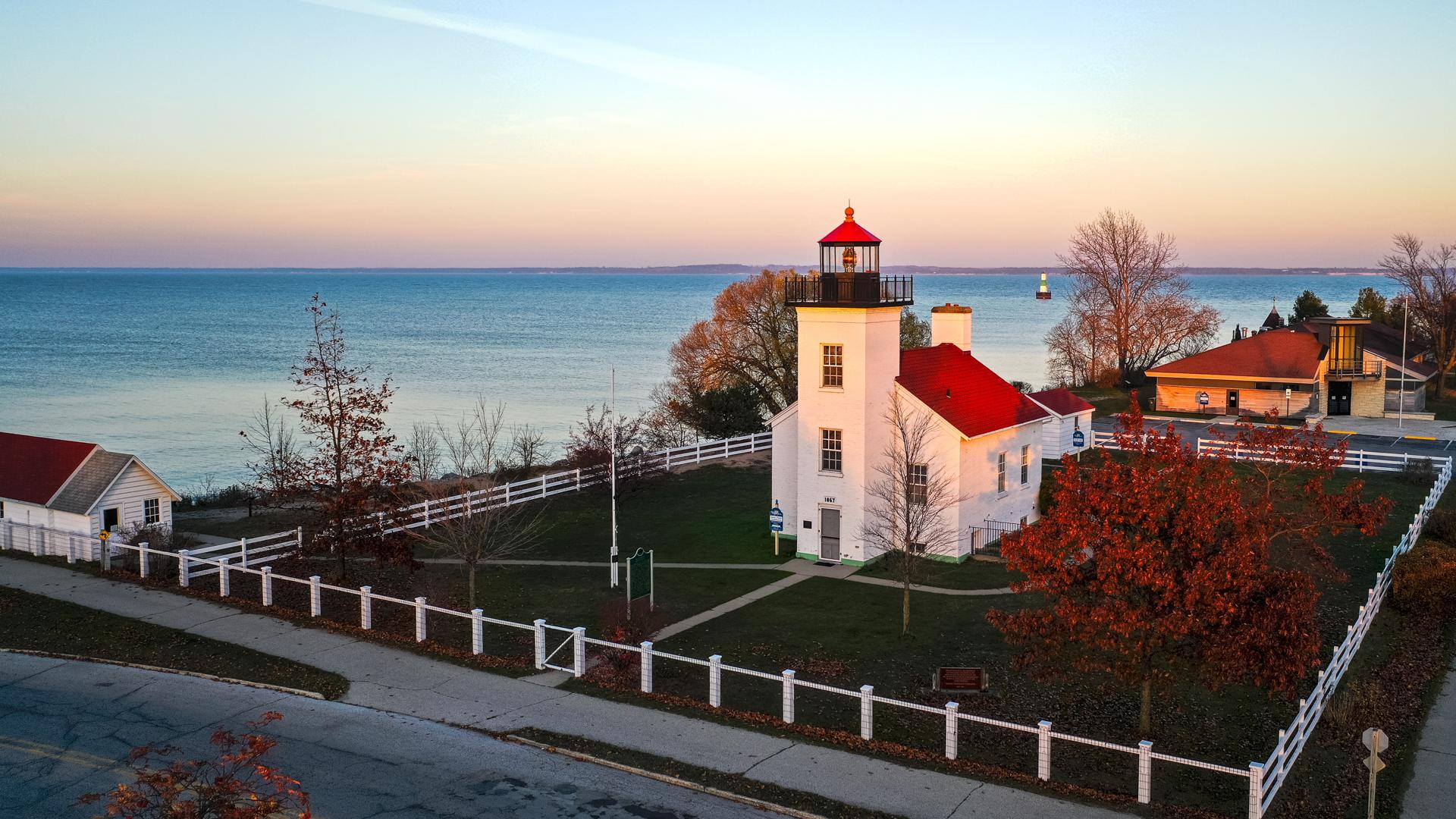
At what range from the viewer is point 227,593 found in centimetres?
2316

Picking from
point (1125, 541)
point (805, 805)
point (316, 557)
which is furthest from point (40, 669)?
point (1125, 541)

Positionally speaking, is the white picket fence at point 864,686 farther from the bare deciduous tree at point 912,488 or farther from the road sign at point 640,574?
the bare deciduous tree at point 912,488

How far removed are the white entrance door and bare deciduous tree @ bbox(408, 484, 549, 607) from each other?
7275mm

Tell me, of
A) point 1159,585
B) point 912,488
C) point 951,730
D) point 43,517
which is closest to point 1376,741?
point 1159,585

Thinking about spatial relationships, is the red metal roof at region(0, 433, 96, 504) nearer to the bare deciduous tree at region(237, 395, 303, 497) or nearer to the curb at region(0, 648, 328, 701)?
the bare deciduous tree at region(237, 395, 303, 497)

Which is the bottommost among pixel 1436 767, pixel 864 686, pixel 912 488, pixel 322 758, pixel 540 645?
pixel 1436 767

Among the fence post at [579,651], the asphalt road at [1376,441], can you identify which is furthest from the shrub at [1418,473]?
the fence post at [579,651]

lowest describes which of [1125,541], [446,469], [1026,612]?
[446,469]

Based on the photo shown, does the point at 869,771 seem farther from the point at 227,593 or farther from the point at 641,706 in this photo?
the point at 227,593

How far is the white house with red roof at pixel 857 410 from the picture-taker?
27328 millimetres

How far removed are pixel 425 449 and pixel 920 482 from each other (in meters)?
22.3

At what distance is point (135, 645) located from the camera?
784 inches

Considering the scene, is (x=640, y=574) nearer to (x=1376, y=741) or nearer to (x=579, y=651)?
(x=579, y=651)

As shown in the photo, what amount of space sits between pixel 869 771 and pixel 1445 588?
49.9 feet
